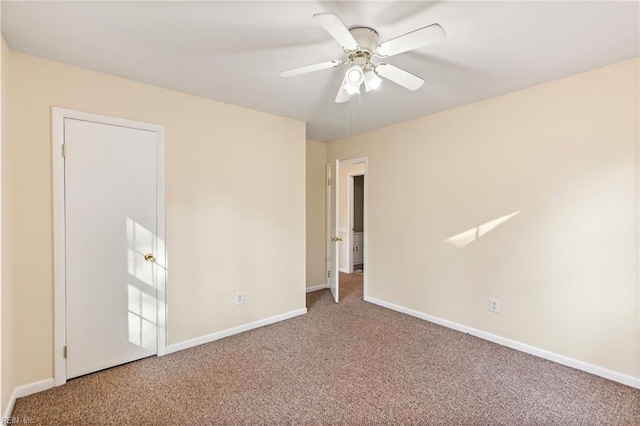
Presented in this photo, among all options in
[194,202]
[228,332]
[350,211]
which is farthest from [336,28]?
[350,211]

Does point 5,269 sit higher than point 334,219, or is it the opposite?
point 334,219

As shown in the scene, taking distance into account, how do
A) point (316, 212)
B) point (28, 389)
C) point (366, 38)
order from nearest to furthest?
1. point (366, 38)
2. point (28, 389)
3. point (316, 212)

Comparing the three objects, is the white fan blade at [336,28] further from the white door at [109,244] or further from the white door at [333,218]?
the white door at [333,218]

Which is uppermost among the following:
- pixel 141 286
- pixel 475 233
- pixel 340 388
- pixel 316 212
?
pixel 316 212

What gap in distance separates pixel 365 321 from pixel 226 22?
10.3 feet

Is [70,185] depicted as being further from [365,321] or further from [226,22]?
[365,321]

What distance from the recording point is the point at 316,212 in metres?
4.82

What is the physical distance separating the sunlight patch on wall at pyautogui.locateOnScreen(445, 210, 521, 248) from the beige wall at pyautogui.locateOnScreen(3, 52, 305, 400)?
1.77m

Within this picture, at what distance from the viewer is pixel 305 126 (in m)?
3.80

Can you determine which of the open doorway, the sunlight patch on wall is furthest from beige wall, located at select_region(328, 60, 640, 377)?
the open doorway

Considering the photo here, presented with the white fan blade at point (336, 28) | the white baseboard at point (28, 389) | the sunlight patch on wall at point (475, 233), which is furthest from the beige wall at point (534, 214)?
the white baseboard at point (28, 389)

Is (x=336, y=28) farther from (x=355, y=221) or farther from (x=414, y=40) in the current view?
(x=355, y=221)

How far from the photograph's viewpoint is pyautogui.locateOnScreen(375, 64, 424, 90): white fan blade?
1859 millimetres

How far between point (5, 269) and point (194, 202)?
134cm
